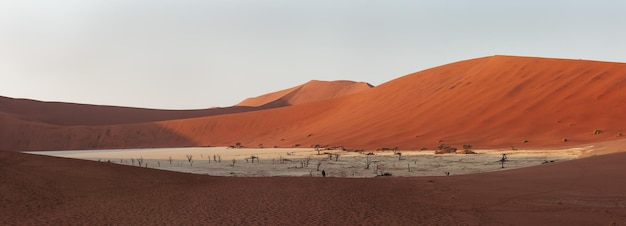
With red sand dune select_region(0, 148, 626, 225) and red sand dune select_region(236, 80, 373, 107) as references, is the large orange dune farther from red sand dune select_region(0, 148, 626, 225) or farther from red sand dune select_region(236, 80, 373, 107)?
red sand dune select_region(236, 80, 373, 107)

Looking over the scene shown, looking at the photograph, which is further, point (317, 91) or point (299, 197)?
point (317, 91)

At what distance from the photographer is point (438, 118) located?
39531 mm

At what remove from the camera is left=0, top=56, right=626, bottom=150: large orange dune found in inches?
1277

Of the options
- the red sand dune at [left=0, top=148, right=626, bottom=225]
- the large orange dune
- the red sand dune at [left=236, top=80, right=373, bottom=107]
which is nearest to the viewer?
the red sand dune at [left=0, top=148, right=626, bottom=225]

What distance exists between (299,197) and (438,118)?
30.5 meters

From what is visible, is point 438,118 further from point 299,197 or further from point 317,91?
point 317,91

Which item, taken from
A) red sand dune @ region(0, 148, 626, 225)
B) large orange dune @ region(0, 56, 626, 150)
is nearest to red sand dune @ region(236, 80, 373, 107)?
large orange dune @ region(0, 56, 626, 150)

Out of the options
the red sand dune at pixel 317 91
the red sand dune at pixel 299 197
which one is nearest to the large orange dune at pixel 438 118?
the red sand dune at pixel 299 197

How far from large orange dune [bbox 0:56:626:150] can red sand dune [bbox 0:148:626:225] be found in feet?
57.3

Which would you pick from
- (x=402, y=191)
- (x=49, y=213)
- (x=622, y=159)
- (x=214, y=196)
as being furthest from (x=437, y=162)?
(x=49, y=213)

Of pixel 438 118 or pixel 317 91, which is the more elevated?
pixel 317 91

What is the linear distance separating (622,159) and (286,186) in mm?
9993

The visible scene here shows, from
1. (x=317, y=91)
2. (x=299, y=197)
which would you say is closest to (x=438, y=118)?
(x=299, y=197)

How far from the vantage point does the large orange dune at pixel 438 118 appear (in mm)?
32438
